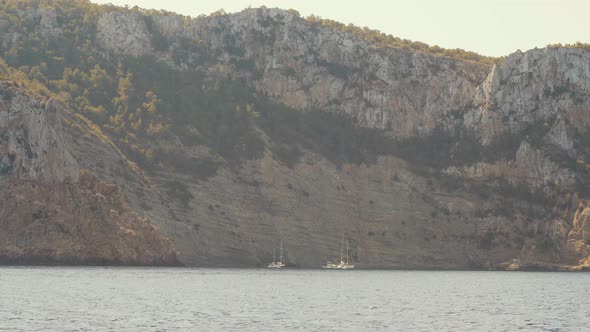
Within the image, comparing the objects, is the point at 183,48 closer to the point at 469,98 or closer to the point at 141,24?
the point at 141,24

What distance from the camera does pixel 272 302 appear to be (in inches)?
3250

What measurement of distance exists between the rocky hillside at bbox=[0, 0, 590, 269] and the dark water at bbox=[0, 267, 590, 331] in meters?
24.4

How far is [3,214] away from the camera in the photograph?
119562 mm

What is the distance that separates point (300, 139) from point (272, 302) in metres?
99.1

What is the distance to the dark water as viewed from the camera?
62438mm

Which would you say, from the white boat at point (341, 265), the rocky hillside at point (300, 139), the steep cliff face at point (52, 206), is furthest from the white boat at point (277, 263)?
the steep cliff face at point (52, 206)

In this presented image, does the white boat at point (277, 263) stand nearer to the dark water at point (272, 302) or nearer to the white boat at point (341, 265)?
the white boat at point (341, 265)

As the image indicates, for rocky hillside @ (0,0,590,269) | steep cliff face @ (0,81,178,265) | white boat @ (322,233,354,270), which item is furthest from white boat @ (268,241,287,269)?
steep cliff face @ (0,81,178,265)

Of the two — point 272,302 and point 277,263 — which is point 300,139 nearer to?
point 277,263

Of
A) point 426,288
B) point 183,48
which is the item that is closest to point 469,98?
point 183,48

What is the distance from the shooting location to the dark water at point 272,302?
62.4 m

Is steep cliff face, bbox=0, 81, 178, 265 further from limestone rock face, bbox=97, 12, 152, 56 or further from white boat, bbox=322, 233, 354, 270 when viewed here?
limestone rock face, bbox=97, 12, 152, 56

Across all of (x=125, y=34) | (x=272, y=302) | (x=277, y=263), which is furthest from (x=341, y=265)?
(x=125, y=34)

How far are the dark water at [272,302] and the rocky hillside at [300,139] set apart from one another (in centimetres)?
2440
